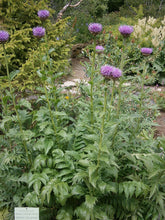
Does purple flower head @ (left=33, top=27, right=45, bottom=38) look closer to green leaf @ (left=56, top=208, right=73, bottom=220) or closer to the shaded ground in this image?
green leaf @ (left=56, top=208, right=73, bottom=220)

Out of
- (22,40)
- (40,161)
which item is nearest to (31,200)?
(40,161)

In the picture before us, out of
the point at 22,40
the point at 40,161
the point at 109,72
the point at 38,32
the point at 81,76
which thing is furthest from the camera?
the point at 81,76

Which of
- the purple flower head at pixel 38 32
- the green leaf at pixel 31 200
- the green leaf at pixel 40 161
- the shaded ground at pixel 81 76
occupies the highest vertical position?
the purple flower head at pixel 38 32

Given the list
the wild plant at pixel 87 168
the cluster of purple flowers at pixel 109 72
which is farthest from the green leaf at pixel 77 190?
the cluster of purple flowers at pixel 109 72

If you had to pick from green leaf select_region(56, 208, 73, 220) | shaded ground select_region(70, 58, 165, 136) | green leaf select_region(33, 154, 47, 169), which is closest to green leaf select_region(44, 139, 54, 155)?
green leaf select_region(33, 154, 47, 169)

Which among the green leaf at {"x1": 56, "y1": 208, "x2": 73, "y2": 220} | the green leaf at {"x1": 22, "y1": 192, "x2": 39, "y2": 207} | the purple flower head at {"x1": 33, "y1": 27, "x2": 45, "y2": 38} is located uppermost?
the purple flower head at {"x1": 33, "y1": 27, "x2": 45, "y2": 38}

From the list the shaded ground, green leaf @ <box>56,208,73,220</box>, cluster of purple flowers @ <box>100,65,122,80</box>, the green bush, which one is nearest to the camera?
cluster of purple flowers @ <box>100,65,122,80</box>

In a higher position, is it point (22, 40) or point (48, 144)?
point (22, 40)

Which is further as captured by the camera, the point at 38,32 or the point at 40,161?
the point at 40,161

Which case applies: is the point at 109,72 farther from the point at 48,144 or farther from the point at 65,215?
the point at 65,215

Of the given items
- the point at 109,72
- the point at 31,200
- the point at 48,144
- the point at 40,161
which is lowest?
the point at 31,200

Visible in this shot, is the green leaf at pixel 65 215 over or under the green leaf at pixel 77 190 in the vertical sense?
under

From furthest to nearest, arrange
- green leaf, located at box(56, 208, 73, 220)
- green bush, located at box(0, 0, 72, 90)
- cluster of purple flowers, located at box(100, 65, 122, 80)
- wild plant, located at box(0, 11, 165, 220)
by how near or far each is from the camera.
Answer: green bush, located at box(0, 0, 72, 90), green leaf, located at box(56, 208, 73, 220), wild plant, located at box(0, 11, 165, 220), cluster of purple flowers, located at box(100, 65, 122, 80)

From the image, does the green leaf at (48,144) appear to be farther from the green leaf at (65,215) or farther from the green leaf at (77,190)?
the green leaf at (65,215)
